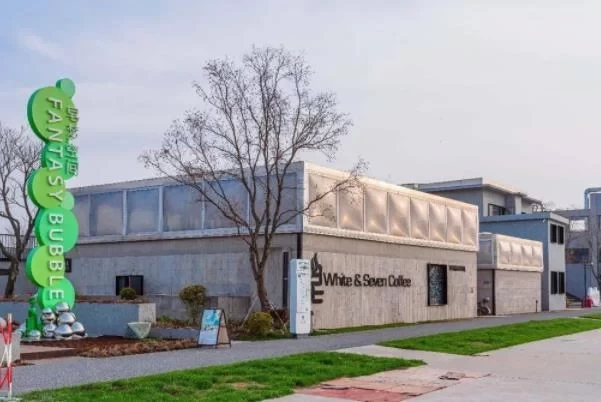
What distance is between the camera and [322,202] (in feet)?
85.1

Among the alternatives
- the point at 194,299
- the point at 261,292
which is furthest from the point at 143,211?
the point at 261,292

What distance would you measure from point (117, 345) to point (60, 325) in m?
2.79

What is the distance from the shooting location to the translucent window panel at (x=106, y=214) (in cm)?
3044

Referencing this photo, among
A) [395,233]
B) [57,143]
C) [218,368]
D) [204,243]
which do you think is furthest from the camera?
[395,233]

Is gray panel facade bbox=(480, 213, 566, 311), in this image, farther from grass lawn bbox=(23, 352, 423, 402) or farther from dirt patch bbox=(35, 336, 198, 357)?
grass lawn bbox=(23, 352, 423, 402)

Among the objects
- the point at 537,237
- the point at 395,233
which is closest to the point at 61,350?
the point at 395,233

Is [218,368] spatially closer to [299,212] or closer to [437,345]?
[437,345]

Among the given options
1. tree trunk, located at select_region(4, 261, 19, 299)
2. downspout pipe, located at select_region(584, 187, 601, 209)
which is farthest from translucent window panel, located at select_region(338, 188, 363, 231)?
downspout pipe, located at select_region(584, 187, 601, 209)

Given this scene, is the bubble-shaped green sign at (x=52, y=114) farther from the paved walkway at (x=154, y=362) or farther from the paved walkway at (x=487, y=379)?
the paved walkway at (x=487, y=379)

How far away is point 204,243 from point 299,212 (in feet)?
14.4

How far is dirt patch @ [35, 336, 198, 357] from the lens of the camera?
1723 cm

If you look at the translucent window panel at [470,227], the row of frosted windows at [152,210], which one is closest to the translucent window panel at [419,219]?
the translucent window panel at [470,227]

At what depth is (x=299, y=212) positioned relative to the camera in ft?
80.9

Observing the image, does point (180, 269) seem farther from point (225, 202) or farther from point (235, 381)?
point (235, 381)
